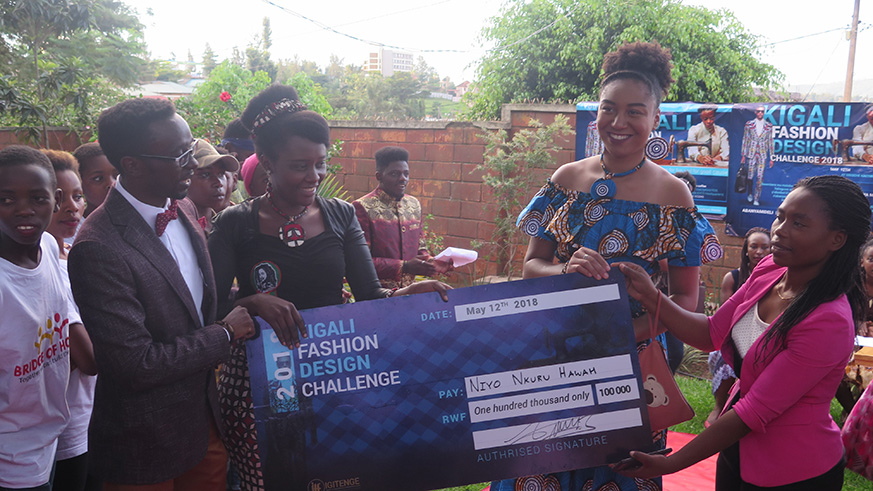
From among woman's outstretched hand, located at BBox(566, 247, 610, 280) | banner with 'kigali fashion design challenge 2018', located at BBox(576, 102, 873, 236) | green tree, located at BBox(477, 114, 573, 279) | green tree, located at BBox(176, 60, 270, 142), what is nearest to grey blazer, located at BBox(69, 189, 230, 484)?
woman's outstretched hand, located at BBox(566, 247, 610, 280)

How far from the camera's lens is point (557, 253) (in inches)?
97.6

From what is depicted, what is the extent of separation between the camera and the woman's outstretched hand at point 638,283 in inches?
86.7

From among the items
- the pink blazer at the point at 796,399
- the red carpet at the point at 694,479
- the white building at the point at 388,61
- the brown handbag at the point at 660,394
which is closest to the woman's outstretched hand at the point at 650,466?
the brown handbag at the point at 660,394

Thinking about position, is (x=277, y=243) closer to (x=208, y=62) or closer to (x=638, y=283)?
(x=638, y=283)

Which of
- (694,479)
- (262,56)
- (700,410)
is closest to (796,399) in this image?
(694,479)

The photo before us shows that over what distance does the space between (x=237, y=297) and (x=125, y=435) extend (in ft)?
2.09

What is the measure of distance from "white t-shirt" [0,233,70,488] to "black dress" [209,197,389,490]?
0.54 meters

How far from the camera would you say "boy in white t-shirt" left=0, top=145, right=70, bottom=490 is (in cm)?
209

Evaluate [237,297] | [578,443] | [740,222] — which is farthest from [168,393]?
[740,222]

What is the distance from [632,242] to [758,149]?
18.1 feet

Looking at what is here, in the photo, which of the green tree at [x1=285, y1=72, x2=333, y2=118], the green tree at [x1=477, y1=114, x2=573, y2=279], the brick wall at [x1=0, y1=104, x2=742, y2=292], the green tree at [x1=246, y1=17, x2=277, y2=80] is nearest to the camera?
the green tree at [x1=477, y1=114, x2=573, y2=279]

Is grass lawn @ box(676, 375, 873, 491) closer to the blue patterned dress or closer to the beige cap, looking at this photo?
the blue patterned dress

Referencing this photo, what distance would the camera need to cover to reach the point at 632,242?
2.30 metres

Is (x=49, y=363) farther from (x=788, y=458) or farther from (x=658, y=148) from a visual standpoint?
(x=658, y=148)
